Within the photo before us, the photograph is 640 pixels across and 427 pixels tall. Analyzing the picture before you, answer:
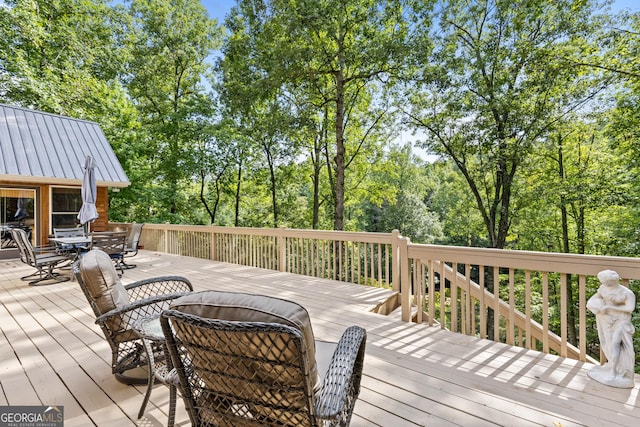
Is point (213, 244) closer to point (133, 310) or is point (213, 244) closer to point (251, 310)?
point (133, 310)

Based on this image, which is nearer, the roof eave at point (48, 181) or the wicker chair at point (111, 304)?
the wicker chair at point (111, 304)

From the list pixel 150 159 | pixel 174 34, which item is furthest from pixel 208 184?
pixel 174 34

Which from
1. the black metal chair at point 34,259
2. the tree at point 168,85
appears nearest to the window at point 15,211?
the black metal chair at point 34,259

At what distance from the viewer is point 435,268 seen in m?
3.92

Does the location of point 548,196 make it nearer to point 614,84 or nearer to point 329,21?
point 614,84

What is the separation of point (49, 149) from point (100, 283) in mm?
9557

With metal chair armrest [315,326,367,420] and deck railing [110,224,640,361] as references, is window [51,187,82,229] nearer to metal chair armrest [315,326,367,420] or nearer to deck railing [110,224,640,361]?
deck railing [110,224,640,361]

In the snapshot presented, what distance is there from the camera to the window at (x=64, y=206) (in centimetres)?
910

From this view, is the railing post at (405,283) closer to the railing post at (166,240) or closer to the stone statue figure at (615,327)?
the stone statue figure at (615,327)

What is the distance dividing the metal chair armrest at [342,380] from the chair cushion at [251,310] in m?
0.08

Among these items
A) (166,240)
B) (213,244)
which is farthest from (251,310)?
(166,240)

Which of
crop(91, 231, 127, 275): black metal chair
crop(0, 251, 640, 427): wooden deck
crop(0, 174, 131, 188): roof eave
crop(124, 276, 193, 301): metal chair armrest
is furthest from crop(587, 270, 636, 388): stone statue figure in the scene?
crop(0, 174, 131, 188): roof eave

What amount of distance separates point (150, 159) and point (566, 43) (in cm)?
1639

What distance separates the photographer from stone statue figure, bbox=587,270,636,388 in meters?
2.26
